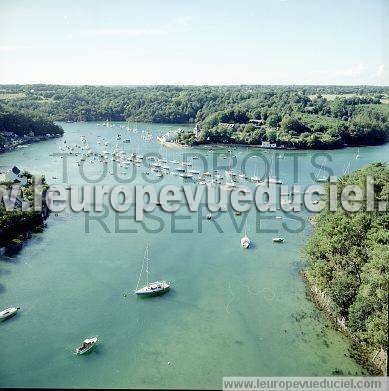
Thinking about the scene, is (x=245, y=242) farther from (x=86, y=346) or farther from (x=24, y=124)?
(x=24, y=124)

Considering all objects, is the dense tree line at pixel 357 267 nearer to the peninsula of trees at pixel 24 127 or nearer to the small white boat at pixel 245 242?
the small white boat at pixel 245 242

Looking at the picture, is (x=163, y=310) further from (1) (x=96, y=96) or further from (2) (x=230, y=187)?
(1) (x=96, y=96)

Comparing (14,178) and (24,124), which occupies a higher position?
(24,124)

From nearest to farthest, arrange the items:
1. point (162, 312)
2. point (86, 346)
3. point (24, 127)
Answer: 1. point (86, 346)
2. point (162, 312)
3. point (24, 127)

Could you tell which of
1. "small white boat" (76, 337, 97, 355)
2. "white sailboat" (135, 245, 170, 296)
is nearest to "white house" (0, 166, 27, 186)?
"white sailboat" (135, 245, 170, 296)

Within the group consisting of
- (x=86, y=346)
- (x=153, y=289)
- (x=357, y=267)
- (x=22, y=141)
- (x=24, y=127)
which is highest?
(x=24, y=127)

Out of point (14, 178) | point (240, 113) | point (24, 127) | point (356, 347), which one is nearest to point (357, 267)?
point (356, 347)

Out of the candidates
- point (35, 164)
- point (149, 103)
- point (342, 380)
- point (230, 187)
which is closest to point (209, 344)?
point (342, 380)
